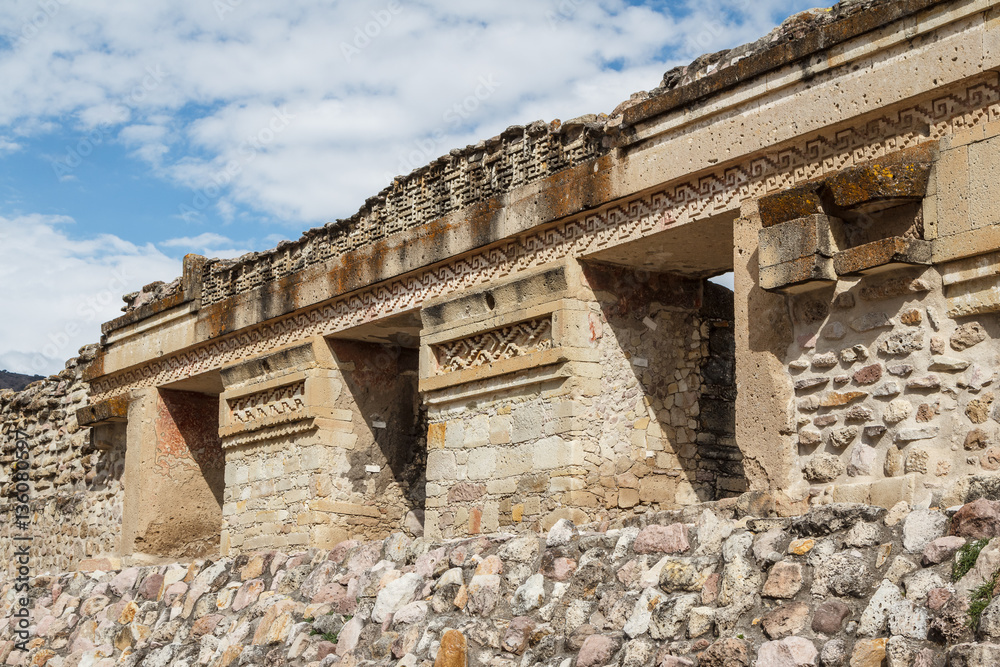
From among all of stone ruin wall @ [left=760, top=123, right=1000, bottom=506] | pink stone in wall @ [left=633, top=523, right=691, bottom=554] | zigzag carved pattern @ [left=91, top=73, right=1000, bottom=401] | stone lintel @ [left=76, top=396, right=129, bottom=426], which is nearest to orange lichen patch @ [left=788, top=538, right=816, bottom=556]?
pink stone in wall @ [left=633, top=523, right=691, bottom=554]

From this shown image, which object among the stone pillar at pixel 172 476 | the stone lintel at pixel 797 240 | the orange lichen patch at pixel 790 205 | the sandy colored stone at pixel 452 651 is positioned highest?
the orange lichen patch at pixel 790 205

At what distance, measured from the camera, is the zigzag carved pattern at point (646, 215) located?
5.69 metres

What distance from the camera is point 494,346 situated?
791 centimetres

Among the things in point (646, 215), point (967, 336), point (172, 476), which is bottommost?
point (172, 476)

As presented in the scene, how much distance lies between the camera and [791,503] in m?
5.93

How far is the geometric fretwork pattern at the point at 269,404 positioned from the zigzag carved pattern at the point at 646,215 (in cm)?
39

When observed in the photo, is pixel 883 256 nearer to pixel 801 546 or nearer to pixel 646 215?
pixel 801 546

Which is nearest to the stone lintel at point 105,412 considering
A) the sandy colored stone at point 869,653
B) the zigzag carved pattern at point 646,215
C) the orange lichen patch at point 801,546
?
Answer: the zigzag carved pattern at point 646,215

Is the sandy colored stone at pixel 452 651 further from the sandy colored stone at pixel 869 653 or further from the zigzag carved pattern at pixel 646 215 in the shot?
the zigzag carved pattern at pixel 646 215

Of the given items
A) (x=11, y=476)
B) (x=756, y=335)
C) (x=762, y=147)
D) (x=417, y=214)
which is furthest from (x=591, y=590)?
(x=11, y=476)

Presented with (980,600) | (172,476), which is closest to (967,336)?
(980,600)

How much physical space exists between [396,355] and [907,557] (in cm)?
613

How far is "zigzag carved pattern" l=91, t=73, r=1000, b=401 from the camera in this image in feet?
18.7

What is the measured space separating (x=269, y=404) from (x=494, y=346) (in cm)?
277
